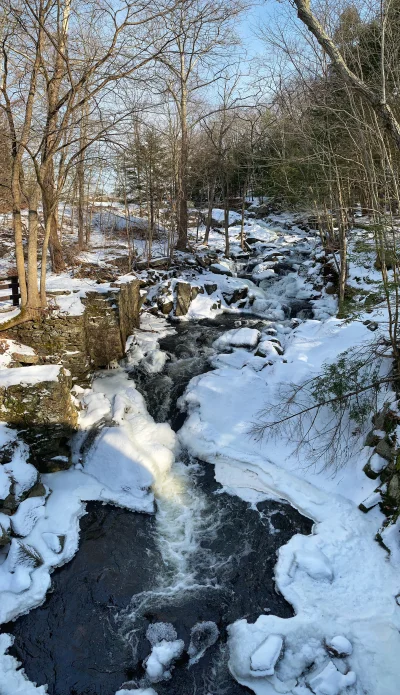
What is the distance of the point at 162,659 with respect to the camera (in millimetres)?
4660

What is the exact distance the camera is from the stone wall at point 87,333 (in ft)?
31.3

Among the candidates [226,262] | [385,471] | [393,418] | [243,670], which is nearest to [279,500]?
[385,471]

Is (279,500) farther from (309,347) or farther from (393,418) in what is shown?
(309,347)

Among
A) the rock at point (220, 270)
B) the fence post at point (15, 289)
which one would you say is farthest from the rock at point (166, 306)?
the fence post at point (15, 289)

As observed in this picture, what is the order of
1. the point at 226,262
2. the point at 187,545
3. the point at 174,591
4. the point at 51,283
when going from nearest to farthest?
1. the point at 174,591
2. the point at 187,545
3. the point at 51,283
4. the point at 226,262

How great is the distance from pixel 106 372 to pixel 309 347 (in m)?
5.05

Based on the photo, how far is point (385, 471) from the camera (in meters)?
6.61

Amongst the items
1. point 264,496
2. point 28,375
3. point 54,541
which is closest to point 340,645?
point 264,496

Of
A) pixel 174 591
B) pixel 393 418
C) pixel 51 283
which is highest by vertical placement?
pixel 51 283

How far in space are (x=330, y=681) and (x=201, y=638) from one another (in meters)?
1.43

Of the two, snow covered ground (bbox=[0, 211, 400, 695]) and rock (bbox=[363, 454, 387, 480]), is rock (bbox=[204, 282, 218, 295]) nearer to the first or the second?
snow covered ground (bbox=[0, 211, 400, 695])

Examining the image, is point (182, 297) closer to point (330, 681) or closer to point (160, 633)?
point (160, 633)

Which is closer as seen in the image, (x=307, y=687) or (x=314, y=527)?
(x=307, y=687)

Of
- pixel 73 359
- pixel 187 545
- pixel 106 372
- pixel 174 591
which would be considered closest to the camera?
pixel 174 591
